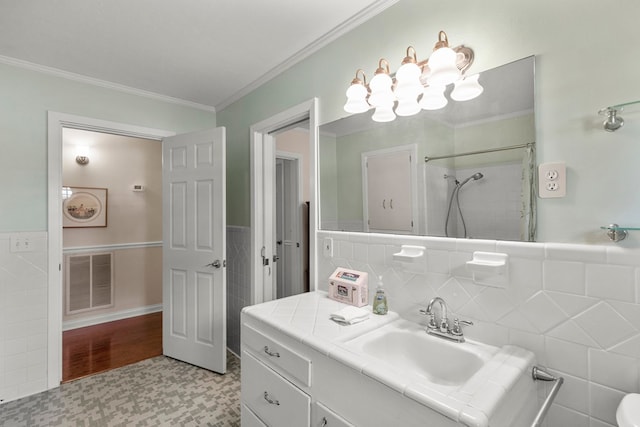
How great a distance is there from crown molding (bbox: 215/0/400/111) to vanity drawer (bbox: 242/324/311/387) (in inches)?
67.7

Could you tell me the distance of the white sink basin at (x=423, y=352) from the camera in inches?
43.2

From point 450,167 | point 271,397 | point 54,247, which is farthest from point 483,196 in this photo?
point 54,247

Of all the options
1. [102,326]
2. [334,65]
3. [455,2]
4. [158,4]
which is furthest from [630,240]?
[102,326]

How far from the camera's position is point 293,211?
371 centimetres

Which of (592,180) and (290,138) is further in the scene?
(290,138)

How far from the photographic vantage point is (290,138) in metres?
3.52

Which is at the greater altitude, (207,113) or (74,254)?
(207,113)

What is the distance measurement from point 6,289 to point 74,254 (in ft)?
4.78

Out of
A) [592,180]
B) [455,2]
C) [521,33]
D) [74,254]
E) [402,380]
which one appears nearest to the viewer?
[402,380]

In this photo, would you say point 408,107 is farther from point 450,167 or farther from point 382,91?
point 450,167

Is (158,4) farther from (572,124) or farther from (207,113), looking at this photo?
(572,124)

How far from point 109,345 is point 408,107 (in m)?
3.48

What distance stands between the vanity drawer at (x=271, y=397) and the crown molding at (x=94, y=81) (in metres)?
2.48

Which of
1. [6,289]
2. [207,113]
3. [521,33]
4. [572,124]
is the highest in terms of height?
[207,113]
